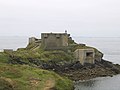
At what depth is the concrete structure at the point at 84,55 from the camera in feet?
296

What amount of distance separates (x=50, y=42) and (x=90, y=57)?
13.6m

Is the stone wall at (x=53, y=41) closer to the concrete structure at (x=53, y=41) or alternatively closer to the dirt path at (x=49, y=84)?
the concrete structure at (x=53, y=41)

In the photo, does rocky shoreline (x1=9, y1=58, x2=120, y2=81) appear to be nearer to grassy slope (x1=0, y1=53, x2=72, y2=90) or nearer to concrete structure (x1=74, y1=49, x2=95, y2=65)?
concrete structure (x1=74, y1=49, x2=95, y2=65)

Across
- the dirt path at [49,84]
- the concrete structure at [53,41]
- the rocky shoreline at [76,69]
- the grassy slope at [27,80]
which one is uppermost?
the concrete structure at [53,41]

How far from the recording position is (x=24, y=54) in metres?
83.5

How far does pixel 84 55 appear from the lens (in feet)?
297

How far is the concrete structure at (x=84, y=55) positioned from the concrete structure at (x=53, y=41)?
24.6ft

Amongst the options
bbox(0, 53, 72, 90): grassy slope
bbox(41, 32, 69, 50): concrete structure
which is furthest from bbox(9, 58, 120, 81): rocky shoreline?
bbox(0, 53, 72, 90): grassy slope

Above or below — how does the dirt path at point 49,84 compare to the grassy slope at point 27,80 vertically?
below

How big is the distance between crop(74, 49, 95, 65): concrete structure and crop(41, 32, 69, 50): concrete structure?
7507 mm

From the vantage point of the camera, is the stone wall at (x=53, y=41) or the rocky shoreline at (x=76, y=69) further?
the stone wall at (x=53, y=41)

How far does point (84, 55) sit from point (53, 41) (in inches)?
478

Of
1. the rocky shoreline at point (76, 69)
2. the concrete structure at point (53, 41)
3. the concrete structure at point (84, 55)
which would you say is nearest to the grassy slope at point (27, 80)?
the rocky shoreline at point (76, 69)

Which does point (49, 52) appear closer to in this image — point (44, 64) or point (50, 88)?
point (44, 64)
